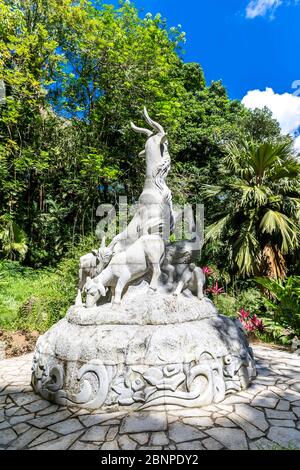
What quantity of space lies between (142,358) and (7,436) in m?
1.51

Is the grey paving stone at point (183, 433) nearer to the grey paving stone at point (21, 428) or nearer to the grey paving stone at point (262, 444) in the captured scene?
the grey paving stone at point (262, 444)

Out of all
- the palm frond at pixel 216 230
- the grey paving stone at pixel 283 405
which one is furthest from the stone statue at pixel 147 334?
the palm frond at pixel 216 230

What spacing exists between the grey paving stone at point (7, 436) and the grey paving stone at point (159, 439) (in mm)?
1329

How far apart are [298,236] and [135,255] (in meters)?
6.63

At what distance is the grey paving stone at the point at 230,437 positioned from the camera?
2738mm

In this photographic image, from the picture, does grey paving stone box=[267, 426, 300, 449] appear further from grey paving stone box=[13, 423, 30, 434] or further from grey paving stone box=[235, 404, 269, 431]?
grey paving stone box=[13, 423, 30, 434]

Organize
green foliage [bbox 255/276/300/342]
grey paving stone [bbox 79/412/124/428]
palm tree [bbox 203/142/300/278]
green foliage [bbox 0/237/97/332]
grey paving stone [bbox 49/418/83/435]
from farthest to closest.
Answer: palm tree [bbox 203/142/300/278], green foliage [bbox 0/237/97/332], green foliage [bbox 255/276/300/342], grey paving stone [bbox 79/412/124/428], grey paving stone [bbox 49/418/83/435]

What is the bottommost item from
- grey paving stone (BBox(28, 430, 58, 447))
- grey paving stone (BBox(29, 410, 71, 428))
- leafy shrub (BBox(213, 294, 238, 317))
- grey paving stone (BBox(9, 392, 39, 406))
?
grey paving stone (BBox(9, 392, 39, 406))

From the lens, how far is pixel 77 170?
43.1ft

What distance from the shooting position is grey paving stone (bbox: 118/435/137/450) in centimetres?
272

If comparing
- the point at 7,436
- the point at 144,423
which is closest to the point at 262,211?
the point at 144,423

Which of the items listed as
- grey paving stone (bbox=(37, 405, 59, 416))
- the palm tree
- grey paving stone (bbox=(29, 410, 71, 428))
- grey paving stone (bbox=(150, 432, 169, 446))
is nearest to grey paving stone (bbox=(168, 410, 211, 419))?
grey paving stone (bbox=(150, 432, 169, 446))

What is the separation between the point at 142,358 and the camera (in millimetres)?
3623
